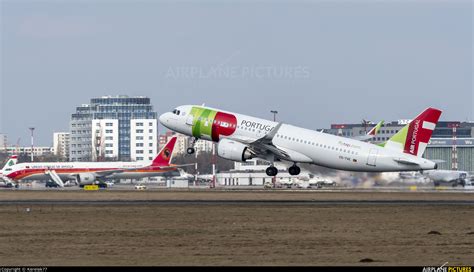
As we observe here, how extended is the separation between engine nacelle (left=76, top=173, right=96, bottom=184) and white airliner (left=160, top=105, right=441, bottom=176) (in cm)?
4946

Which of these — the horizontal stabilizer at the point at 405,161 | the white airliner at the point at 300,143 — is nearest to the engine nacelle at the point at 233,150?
the white airliner at the point at 300,143

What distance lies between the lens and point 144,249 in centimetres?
4028

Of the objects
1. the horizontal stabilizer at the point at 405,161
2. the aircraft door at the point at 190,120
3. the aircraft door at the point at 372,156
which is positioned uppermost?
the aircraft door at the point at 190,120

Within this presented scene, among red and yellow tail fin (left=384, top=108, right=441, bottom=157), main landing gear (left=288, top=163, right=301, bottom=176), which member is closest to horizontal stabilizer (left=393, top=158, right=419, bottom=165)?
red and yellow tail fin (left=384, top=108, right=441, bottom=157)

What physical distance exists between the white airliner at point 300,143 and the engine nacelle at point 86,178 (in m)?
49.5

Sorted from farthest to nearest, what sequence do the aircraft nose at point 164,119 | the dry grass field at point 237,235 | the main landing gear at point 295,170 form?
the aircraft nose at point 164,119, the main landing gear at point 295,170, the dry grass field at point 237,235

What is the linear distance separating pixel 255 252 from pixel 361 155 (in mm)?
53574

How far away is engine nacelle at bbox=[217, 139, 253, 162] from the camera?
3659 inches

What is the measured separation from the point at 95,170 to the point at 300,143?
5943 cm

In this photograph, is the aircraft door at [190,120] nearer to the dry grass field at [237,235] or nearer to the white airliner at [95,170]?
the dry grass field at [237,235]

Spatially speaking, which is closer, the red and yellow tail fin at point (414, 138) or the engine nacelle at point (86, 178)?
the red and yellow tail fin at point (414, 138)

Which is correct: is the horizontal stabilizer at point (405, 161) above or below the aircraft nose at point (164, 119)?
below

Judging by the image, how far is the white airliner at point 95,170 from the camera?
14738 centimetres

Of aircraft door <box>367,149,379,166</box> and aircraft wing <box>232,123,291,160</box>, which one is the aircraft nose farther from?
aircraft door <box>367,149,379,166</box>
